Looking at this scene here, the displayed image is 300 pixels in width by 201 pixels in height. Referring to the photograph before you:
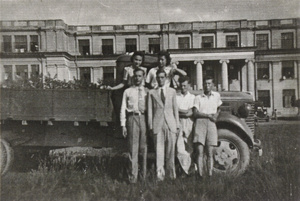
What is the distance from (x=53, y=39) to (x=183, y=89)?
2674cm

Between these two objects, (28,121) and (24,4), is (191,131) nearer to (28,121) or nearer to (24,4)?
(28,121)

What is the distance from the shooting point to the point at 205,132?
428 centimetres

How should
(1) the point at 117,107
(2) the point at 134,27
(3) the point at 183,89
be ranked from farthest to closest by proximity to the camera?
(2) the point at 134,27 < (1) the point at 117,107 < (3) the point at 183,89

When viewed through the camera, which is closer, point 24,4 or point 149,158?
point 24,4

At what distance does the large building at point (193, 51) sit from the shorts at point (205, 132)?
23.2m

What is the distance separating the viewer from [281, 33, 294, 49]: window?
28625 mm

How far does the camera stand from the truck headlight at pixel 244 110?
5.04 meters

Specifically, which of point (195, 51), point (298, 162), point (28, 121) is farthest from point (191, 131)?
point (195, 51)

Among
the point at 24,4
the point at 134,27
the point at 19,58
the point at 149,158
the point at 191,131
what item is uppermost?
the point at 134,27

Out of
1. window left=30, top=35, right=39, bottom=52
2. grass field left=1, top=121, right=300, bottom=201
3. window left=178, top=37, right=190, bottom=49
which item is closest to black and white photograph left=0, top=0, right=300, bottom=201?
grass field left=1, top=121, right=300, bottom=201

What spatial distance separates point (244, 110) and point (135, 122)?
6.92ft

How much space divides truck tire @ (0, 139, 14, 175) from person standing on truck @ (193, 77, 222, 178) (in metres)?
3.32

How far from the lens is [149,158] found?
622 cm

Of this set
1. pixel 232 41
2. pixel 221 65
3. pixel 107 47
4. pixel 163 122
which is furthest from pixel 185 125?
pixel 107 47
